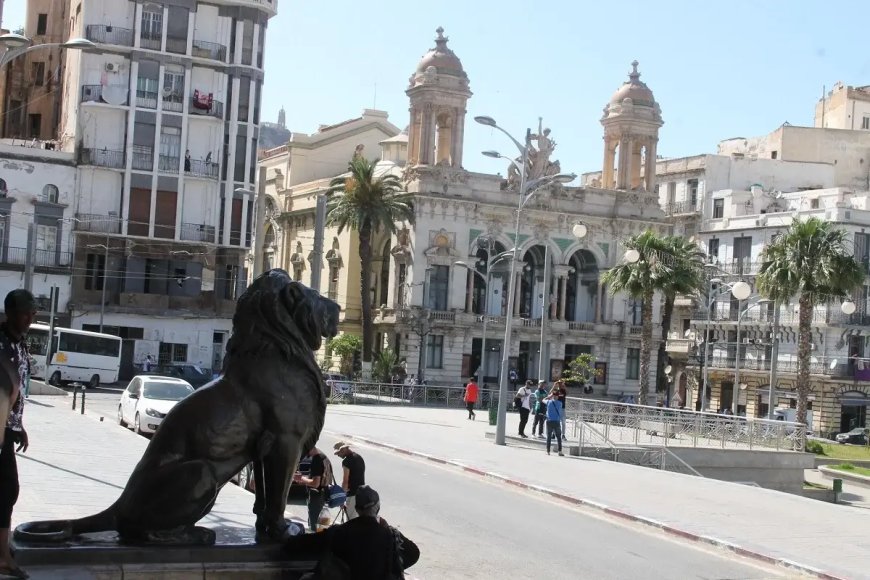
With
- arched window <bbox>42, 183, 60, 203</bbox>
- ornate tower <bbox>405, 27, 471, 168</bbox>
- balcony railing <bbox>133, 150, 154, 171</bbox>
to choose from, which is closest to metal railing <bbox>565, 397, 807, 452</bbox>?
balcony railing <bbox>133, 150, 154, 171</bbox>

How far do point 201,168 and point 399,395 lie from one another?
50.1 ft

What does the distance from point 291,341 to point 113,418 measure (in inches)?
1059

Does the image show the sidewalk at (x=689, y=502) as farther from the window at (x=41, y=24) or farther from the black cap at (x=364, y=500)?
the window at (x=41, y=24)

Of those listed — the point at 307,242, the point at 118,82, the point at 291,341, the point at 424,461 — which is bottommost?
the point at 424,461

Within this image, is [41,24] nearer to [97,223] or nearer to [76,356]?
[97,223]

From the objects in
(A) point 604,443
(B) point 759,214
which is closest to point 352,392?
(A) point 604,443

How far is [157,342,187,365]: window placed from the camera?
60906 mm

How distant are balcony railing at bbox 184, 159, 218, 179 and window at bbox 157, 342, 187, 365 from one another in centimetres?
840

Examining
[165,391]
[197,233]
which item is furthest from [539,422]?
[197,233]

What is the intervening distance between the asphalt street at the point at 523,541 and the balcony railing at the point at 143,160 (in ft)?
137

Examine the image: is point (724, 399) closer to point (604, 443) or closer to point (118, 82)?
point (118, 82)

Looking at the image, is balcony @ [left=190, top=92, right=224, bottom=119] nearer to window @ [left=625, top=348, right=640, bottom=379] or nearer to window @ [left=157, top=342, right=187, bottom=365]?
window @ [left=157, top=342, right=187, bottom=365]

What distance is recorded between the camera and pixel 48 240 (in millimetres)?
59125

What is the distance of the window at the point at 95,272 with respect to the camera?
197ft
